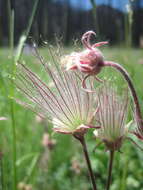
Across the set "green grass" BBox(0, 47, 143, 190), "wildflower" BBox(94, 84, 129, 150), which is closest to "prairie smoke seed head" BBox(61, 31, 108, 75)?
"wildflower" BBox(94, 84, 129, 150)

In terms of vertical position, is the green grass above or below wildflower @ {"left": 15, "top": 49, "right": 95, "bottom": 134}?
below

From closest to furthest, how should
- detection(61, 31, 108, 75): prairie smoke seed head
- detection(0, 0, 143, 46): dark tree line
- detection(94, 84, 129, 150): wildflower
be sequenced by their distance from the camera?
detection(61, 31, 108, 75): prairie smoke seed head → detection(94, 84, 129, 150): wildflower → detection(0, 0, 143, 46): dark tree line

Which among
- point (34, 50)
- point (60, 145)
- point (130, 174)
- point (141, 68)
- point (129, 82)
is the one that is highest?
point (141, 68)

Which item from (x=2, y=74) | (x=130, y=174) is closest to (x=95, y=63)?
(x=2, y=74)

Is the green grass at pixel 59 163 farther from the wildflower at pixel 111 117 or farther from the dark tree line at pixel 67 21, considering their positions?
the wildflower at pixel 111 117

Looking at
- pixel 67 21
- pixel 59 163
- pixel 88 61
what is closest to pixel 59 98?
pixel 88 61

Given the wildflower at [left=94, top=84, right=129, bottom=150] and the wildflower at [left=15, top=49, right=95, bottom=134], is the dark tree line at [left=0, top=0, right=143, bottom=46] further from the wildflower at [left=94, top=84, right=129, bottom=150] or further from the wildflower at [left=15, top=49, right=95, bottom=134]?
the wildflower at [left=94, top=84, right=129, bottom=150]

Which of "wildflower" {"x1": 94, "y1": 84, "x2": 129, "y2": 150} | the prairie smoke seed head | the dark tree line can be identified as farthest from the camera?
the dark tree line

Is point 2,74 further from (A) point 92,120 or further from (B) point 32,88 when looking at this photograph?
(A) point 92,120
